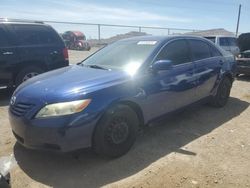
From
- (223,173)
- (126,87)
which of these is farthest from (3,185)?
(223,173)

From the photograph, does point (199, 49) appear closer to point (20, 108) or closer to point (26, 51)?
point (20, 108)

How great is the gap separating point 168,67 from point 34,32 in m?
4.74

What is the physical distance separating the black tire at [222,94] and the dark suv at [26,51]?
13.6ft

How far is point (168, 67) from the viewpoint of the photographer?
4.93 meters

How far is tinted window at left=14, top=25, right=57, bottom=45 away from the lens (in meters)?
8.10

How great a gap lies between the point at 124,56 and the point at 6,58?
376 centimetres

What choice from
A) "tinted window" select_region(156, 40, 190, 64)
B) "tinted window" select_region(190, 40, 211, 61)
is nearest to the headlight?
"tinted window" select_region(156, 40, 190, 64)

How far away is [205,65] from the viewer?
242 inches

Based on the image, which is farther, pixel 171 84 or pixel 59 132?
pixel 171 84

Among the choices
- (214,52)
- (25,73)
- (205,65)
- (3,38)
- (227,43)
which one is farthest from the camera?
(227,43)

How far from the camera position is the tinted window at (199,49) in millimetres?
6021

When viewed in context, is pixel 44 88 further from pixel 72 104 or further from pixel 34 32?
pixel 34 32

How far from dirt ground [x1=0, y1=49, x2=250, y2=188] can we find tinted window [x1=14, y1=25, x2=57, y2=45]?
304 centimetres

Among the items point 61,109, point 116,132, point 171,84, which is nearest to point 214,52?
point 171,84
